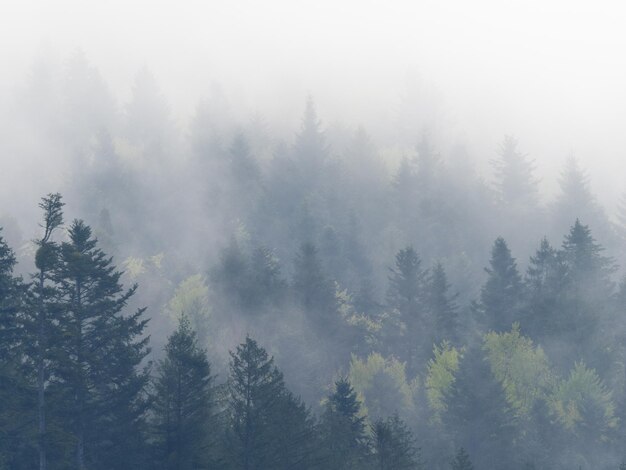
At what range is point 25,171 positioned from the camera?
141125 mm

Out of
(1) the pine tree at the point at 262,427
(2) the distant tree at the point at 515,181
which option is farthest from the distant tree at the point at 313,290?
(2) the distant tree at the point at 515,181

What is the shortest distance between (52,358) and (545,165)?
119855 millimetres

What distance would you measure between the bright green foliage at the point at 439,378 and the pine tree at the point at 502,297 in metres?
5.41

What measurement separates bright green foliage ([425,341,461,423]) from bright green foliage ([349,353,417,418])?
2.04m

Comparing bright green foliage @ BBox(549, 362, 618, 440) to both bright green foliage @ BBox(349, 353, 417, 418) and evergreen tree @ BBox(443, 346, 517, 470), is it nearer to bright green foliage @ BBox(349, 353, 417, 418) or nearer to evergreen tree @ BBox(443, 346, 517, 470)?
evergreen tree @ BBox(443, 346, 517, 470)

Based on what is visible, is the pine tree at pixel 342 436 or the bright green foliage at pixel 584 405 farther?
the bright green foliage at pixel 584 405

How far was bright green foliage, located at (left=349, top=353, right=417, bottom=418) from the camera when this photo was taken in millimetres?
78375

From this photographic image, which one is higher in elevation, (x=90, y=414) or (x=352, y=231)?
(x=352, y=231)

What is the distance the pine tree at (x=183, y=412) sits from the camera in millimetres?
40312

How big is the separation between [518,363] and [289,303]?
760 inches

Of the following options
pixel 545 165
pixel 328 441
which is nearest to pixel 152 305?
pixel 328 441

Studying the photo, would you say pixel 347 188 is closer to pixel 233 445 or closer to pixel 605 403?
pixel 605 403

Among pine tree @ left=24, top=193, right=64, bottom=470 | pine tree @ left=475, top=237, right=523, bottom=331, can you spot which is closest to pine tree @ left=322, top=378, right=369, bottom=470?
pine tree @ left=24, top=193, right=64, bottom=470

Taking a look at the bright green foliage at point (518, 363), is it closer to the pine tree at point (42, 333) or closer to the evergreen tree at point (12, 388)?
the evergreen tree at point (12, 388)
